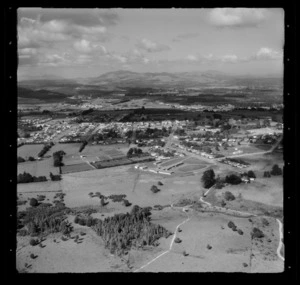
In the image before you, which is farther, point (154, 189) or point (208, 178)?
point (208, 178)

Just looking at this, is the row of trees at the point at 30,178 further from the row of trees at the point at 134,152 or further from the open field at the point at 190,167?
the open field at the point at 190,167

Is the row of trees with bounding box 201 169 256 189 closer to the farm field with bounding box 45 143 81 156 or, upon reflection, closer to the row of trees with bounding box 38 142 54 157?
the farm field with bounding box 45 143 81 156

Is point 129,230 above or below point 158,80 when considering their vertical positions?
below

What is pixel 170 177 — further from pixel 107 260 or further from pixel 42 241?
pixel 42 241

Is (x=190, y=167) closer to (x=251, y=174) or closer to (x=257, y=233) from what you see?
(x=251, y=174)

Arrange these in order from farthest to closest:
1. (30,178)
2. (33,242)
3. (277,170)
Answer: (30,178) < (33,242) < (277,170)

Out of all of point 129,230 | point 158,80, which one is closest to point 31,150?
point 129,230

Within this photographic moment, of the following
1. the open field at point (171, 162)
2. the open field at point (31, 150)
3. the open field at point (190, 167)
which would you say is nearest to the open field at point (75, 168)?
the open field at point (31, 150)

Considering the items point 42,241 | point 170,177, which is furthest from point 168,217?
point 42,241
